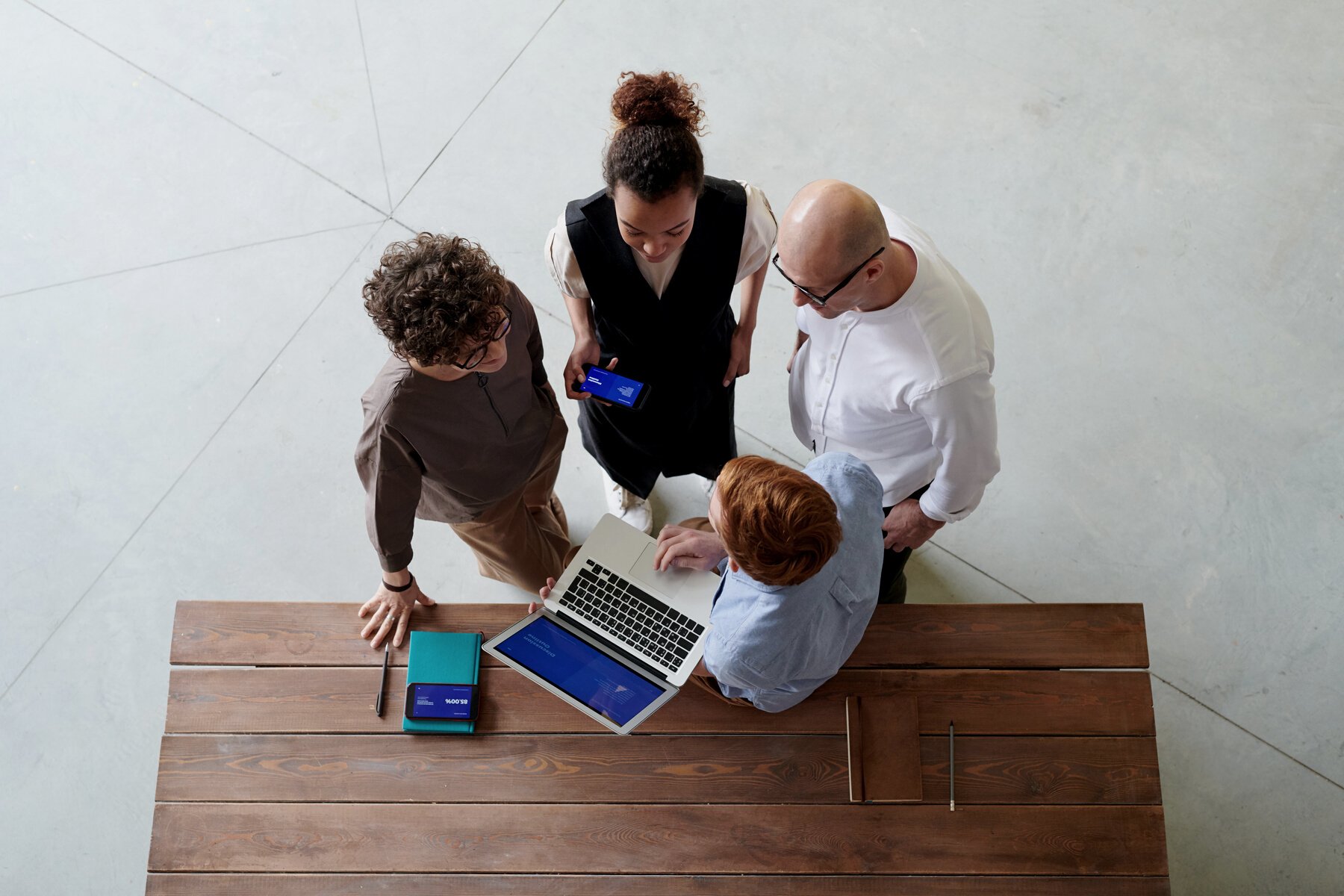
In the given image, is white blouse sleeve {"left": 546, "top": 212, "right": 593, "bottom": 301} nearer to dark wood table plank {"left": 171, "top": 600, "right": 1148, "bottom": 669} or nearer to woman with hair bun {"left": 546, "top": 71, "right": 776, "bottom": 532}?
woman with hair bun {"left": 546, "top": 71, "right": 776, "bottom": 532}

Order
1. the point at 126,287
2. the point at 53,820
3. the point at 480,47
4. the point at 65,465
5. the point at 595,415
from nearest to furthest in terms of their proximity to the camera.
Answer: the point at 595,415 → the point at 53,820 → the point at 65,465 → the point at 126,287 → the point at 480,47

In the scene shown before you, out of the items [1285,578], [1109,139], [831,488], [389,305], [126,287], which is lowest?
[126,287]

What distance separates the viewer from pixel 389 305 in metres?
1.64

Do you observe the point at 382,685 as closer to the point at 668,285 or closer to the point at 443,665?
the point at 443,665

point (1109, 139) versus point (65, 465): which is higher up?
point (1109, 139)

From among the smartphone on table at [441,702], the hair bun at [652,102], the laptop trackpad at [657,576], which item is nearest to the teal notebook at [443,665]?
the smartphone on table at [441,702]

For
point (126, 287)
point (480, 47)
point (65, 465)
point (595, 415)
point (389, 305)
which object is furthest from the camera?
point (480, 47)

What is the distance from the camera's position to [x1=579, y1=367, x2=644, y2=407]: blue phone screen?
7.09 feet

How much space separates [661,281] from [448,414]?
0.54 m

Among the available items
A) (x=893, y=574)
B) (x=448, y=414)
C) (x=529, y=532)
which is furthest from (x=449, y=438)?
(x=893, y=574)

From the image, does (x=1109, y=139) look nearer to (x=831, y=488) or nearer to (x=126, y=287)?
(x=831, y=488)

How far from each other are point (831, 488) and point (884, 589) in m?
0.87

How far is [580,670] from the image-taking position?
1.95 metres

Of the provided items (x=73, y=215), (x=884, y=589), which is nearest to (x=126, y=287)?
(x=73, y=215)
